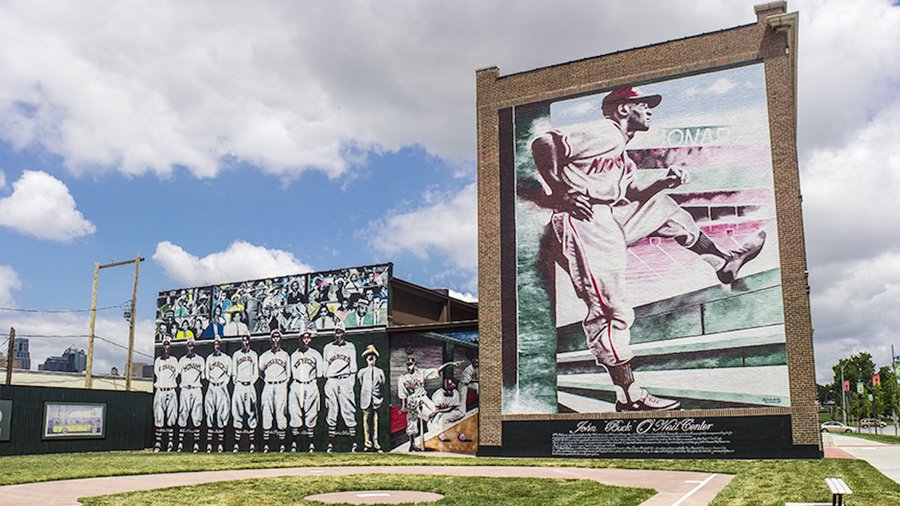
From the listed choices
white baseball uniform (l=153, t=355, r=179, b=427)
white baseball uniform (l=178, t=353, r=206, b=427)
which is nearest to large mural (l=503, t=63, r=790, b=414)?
white baseball uniform (l=178, t=353, r=206, b=427)

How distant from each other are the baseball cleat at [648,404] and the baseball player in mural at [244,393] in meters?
16.5

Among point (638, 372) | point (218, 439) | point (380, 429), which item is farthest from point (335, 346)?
point (638, 372)

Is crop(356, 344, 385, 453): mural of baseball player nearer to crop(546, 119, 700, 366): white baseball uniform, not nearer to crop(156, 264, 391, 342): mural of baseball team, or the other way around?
crop(156, 264, 391, 342): mural of baseball team

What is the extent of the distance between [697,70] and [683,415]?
36.1ft

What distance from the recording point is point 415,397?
29766 millimetres

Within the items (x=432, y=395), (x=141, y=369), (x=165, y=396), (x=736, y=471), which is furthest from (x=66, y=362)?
(x=736, y=471)

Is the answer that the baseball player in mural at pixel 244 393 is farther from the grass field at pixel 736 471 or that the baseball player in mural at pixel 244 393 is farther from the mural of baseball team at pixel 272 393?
the grass field at pixel 736 471

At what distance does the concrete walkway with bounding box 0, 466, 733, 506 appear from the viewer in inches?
534

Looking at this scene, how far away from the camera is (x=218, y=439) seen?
34406mm

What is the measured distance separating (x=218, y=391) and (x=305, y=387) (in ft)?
16.4

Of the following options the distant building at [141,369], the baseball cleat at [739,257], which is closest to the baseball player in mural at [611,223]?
the baseball cleat at [739,257]

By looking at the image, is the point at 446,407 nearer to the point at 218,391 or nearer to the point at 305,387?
the point at 305,387

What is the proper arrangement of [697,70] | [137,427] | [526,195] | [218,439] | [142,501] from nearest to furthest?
[142,501] < [697,70] < [526,195] < [218,439] < [137,427]

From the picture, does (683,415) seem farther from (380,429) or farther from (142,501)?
(142,501)
